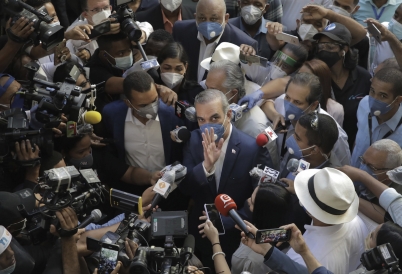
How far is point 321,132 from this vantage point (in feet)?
15.4

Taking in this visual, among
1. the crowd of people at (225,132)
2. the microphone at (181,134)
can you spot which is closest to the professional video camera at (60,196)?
the crowd of people at (225,132)

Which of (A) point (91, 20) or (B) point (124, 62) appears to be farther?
(A) point (91, 20)

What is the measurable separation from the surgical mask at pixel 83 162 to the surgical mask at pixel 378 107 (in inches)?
96.3

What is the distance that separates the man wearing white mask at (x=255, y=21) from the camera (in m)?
6.29

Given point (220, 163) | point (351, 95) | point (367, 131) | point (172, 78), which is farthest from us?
point (351, 95)

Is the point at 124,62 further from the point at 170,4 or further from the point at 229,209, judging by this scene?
the point at 229,209

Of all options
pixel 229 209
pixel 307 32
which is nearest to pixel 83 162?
pixel 229 209

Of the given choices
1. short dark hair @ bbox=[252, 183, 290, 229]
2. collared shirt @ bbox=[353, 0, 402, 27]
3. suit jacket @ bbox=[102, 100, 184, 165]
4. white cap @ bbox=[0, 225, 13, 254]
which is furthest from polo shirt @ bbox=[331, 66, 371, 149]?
white cap @ bbox=[0, 225, 13, 254]

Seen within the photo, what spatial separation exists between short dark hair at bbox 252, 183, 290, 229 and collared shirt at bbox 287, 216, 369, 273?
224mm

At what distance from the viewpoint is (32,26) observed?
4859 millimetres

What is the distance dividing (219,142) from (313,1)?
3.07 meters

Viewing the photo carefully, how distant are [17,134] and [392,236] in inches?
109

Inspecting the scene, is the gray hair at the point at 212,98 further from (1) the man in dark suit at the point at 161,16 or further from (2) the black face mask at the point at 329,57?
(1) the man in dark suit at the point at 161,16

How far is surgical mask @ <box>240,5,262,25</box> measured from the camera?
6262 millimetres
